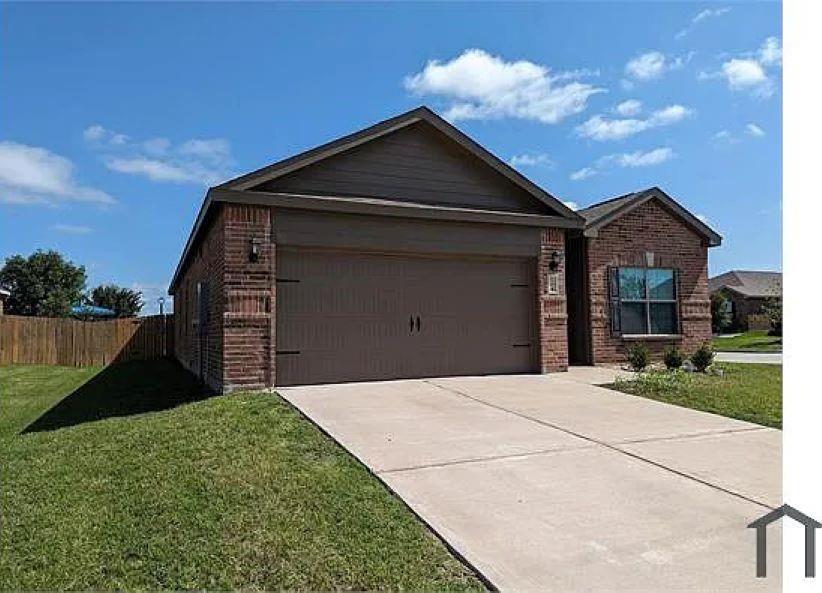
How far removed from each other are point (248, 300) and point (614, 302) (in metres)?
8.25

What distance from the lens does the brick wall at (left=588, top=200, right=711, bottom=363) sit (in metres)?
12.7

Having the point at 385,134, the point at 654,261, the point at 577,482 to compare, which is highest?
the point at 385,134

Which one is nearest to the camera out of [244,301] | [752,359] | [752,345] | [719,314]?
[244,301]

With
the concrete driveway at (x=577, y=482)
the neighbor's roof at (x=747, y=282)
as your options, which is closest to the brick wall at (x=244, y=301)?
the concrete driveway at (x=577, y=482)

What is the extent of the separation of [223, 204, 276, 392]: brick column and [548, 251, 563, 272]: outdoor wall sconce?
201 inches

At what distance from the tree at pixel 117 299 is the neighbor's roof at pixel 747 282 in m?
48.0

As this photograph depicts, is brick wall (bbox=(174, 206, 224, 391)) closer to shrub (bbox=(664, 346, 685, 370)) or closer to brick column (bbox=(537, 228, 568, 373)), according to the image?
brick column (bbox=(537, 228, 568, 373))

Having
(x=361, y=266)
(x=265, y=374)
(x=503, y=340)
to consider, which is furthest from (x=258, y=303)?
(x=503, y=340)

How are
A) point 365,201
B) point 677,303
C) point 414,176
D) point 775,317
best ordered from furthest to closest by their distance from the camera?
point 775,317, point 677,303, point 414,176, point 365,201

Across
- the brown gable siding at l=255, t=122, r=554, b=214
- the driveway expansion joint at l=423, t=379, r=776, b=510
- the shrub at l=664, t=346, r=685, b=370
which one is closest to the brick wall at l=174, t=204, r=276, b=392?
Answer: the brown gable siding at l=255, t=122, r=554, b=214

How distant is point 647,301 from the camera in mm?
13305

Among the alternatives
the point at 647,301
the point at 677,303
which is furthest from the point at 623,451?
the point at 677,303

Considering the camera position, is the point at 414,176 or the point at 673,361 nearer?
the point at 414,176

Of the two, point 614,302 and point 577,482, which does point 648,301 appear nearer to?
point 614,302
